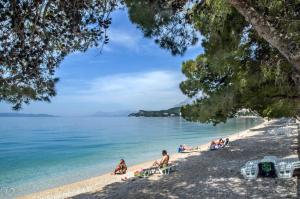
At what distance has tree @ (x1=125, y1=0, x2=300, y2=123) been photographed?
5.23 metres

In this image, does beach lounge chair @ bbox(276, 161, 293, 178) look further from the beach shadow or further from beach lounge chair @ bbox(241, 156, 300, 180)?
the beach shadow

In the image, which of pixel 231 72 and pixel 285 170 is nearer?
pixel 285 170

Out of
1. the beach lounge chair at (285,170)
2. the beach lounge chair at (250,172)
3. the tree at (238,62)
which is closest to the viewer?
the tree at (238,62)

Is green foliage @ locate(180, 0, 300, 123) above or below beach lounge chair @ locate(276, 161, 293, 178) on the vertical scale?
above

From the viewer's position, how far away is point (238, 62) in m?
10.6

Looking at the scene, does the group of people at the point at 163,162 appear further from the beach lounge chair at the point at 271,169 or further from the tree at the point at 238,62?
the beach lounge chair at the point at 271,169

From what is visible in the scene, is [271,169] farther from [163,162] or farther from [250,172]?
[163,162]

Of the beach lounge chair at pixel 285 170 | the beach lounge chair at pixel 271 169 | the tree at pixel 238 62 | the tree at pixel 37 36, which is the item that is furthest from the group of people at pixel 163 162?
the tree at pixel 37 36

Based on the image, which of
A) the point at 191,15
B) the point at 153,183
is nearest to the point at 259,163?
the point at 153,183

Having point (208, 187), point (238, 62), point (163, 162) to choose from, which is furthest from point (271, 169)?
point (163, 162)

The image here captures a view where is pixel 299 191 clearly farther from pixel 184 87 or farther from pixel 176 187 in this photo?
pixel 184 87

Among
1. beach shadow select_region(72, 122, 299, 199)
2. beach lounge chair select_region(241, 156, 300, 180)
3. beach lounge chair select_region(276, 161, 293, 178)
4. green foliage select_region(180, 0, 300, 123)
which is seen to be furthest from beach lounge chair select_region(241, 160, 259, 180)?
green foliage select_region(180, 0, 300, 123)

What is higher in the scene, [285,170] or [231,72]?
[231,72]

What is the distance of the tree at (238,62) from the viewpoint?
5.23m
